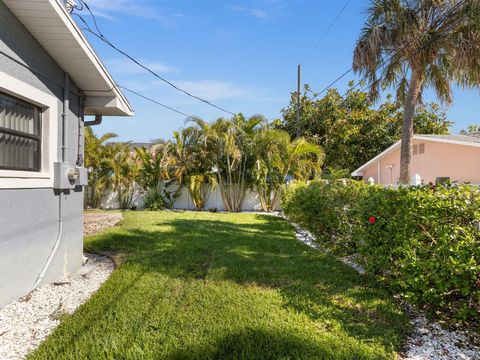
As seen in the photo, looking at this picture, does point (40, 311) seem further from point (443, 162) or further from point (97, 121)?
point (443, 162)

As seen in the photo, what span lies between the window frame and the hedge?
15.3ft

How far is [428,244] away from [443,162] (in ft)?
44.1

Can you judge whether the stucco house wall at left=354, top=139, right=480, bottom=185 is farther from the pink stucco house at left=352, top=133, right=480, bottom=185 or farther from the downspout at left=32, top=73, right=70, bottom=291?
the downspout at left=32, top=73, right=70, bottom=291

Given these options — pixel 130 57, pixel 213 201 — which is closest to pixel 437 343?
pixel 130 57

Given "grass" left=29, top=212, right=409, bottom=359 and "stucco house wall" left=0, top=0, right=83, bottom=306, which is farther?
"stucco house wall" left=0, top=0, right=83, bottom=306

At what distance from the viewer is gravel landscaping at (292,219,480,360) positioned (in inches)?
120

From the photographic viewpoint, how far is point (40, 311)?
3881mm

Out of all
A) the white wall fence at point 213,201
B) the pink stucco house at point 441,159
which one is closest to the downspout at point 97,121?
the pink stucco house at point 441,159

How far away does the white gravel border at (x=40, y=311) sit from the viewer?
317 centimetres

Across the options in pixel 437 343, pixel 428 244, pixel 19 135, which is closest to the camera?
pixel 437 343

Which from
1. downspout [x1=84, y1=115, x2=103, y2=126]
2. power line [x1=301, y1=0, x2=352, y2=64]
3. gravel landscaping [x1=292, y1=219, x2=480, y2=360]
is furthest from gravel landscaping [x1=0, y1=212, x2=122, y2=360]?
power line [x1=301, y1=0, x2=352, y2=64]

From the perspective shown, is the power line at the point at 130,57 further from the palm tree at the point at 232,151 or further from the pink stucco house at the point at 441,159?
the pink stucco house at the point at 441,159

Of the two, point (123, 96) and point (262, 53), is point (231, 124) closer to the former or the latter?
point (262, 53)

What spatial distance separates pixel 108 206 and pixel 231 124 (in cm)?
713
